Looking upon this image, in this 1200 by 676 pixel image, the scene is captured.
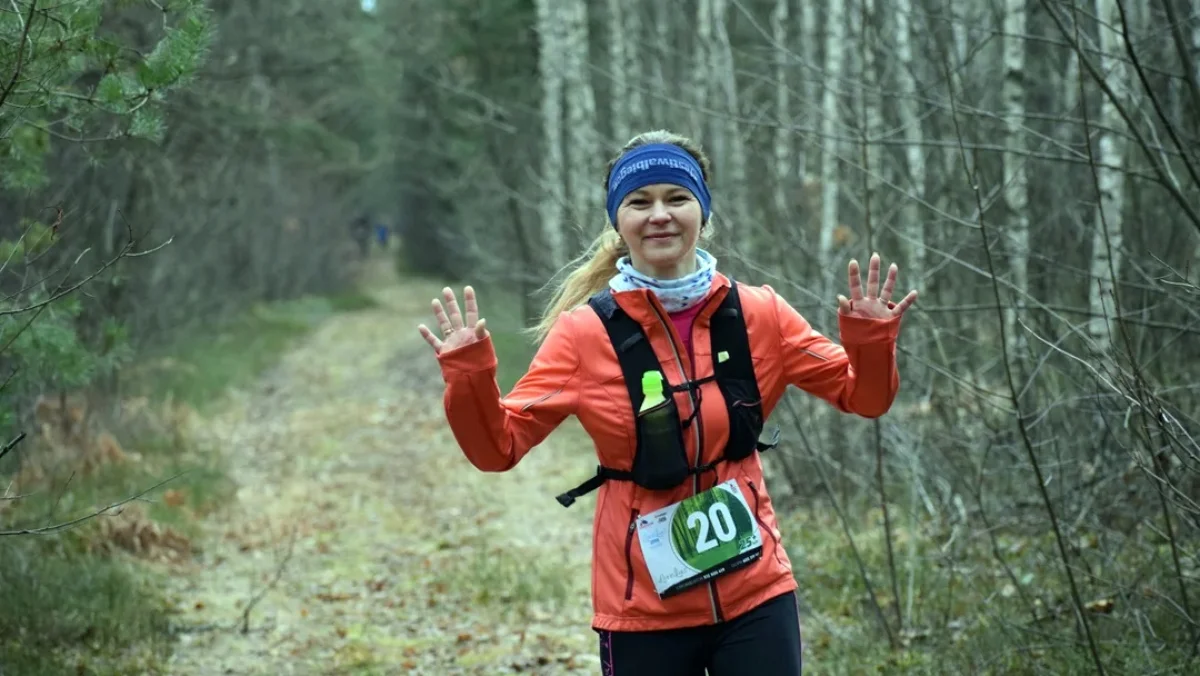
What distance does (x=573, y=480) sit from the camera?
12.0m

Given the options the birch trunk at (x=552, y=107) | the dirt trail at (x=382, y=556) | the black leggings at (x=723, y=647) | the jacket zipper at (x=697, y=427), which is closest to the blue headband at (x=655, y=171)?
the jacket zipper at (x=697, y=427)

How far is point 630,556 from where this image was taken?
138 inches

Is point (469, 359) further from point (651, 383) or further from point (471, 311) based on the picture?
point (651, 383)

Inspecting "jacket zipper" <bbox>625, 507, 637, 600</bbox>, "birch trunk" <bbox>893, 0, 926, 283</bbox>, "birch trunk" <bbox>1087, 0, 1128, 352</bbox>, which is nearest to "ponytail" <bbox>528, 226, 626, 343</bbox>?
"jacket zipper" <bbox>625, 507, 637, 600</bbox>

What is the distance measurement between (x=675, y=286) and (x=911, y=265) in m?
5.46

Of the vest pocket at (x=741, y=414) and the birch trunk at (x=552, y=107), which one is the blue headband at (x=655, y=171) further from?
the birch trunk at (x=552, y=107)

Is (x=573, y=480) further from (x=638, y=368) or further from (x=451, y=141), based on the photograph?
(x=451, y=141)

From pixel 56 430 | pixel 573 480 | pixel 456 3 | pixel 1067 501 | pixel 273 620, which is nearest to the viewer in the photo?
pixel 1067 501

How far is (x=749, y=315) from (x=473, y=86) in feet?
72.7

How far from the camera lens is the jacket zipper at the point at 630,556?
3.47 meters

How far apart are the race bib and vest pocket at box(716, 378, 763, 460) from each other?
0.09 m

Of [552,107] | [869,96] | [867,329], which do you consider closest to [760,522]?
[867,329]

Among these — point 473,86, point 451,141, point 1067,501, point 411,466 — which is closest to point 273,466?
point 411,466

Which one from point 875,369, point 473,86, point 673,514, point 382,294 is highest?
point 473,86
